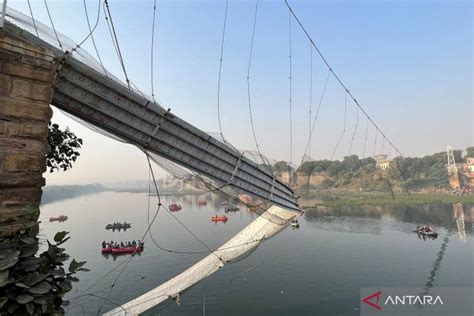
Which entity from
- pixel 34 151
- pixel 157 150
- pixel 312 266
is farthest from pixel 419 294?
pixel 34 151

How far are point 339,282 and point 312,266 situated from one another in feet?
14.5

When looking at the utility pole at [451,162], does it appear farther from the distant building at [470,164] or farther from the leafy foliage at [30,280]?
the leafy foliage at [30,280]

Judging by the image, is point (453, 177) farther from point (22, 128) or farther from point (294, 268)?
point (22, 128)

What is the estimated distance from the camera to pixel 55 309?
5.15m

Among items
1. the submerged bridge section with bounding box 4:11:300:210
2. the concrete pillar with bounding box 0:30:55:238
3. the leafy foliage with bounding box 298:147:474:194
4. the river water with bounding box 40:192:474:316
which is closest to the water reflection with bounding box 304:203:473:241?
the river water with bounding box 40:192:474:316

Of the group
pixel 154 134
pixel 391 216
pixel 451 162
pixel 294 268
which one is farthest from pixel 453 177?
pixel 154 134

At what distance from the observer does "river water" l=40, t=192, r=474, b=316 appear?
Result: 1845 centimetres

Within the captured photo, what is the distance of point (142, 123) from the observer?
8.62 metres

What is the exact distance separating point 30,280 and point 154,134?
201 inches

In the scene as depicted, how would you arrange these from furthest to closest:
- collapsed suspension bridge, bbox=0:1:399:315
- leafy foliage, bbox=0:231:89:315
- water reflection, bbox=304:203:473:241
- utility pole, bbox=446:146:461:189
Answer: utility pole, bbox=446:146:461:189
water reflection, bbox=304:203:473:241
collapsed suspension bridge, bbox=0:1:399:315
leafy foliage, bbox=0:231:89:315

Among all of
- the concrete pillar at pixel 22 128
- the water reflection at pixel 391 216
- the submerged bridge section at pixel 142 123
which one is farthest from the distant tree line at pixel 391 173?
the concrete pillar at pixel 22 128

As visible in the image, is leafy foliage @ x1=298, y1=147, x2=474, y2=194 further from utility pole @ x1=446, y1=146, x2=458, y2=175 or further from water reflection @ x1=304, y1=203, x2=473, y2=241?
water reflection @ x1=304, y1=203, x2=473, y2=241

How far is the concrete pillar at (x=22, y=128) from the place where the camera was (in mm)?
5281

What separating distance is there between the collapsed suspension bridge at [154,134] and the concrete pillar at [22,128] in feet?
0.92
